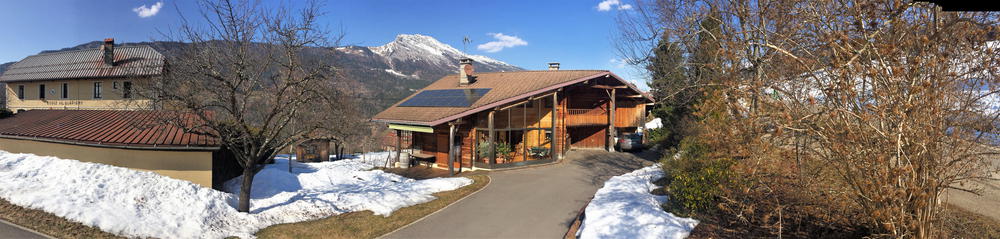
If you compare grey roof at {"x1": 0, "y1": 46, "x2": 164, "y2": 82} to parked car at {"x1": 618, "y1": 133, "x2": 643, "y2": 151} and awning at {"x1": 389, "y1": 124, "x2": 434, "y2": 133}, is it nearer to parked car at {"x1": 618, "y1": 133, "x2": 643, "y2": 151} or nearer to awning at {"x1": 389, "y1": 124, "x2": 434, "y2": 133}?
awning at {"x1": 389, "y1": 124, "x2": 434, "y2": 133}

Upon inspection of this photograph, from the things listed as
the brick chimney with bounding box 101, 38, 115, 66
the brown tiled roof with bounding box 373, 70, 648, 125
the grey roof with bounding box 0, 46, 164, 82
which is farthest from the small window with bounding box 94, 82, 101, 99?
the brown tiled roof with bounding box 373, 70, 648, 125

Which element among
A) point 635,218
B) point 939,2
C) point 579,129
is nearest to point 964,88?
point 939,2

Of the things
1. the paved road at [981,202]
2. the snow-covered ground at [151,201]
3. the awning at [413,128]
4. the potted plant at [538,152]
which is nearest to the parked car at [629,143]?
the potted plant at [538,152]

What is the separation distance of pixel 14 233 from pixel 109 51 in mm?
25260

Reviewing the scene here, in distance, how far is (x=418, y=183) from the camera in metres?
16.6

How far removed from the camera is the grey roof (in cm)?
2752

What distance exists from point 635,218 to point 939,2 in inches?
294

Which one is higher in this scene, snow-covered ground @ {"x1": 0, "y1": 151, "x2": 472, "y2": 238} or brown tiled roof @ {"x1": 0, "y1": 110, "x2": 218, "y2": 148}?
brown tiled roof @ {"x1": 0, "y1": 110, "x2": 218, "y2": 148}

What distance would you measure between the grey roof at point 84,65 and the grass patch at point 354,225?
21894 mm

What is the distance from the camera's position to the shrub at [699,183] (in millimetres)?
8711

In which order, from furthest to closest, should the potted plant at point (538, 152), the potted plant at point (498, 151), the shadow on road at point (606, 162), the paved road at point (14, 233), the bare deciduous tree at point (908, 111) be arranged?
the potted plant at point (538, 152)
the potted plant at point (498, 151)
the shadow on road at point (606, 162)
the paved road at point (14, 233)
the bare deciduous tree at point (908, 111)

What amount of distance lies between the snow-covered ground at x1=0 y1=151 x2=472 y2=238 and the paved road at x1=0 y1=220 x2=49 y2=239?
67 cm

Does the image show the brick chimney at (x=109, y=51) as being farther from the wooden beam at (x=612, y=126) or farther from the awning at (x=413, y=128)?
the wooden beam at (x=612, y=126)

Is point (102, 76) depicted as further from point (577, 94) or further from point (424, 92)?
point (577, 94)
